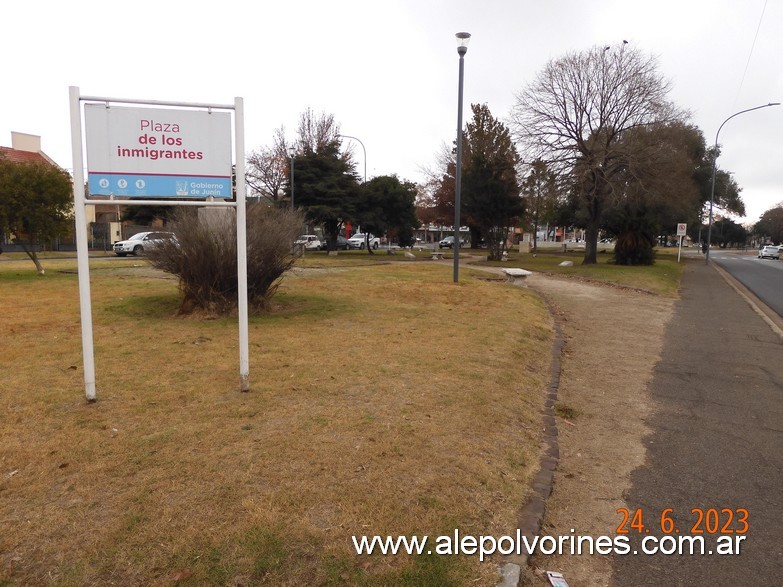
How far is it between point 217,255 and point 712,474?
7.71 metres

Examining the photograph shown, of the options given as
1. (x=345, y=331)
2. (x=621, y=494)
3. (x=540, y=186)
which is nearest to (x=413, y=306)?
(x=345, y=331)

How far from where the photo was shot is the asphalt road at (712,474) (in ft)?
10.0

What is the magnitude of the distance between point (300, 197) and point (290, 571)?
34.3 meters

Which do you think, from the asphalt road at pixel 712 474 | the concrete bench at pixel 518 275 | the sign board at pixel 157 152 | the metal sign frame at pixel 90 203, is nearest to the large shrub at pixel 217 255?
the metal sign frame at pixel 90 203

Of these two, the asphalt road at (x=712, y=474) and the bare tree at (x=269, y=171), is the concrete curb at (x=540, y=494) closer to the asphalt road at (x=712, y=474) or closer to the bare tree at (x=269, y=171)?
the asphalt road at (x=712, y=474)

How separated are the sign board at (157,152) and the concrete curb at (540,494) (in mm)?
3641

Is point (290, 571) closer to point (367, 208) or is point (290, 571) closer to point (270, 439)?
point (270, 439)

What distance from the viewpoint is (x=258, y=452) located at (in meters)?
4.04

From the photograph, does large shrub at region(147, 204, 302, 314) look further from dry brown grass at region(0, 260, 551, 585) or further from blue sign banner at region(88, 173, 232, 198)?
blue sign banner at region(88, 173, 232, 198)

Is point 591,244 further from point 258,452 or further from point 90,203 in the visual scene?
point 258,452

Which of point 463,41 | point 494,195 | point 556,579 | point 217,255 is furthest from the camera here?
point 494,195

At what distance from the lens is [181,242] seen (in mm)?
9477

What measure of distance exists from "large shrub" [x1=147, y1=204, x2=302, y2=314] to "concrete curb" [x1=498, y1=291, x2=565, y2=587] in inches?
214

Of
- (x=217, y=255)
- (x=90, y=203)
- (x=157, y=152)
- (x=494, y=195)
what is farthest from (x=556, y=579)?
(x=494, y=195)
